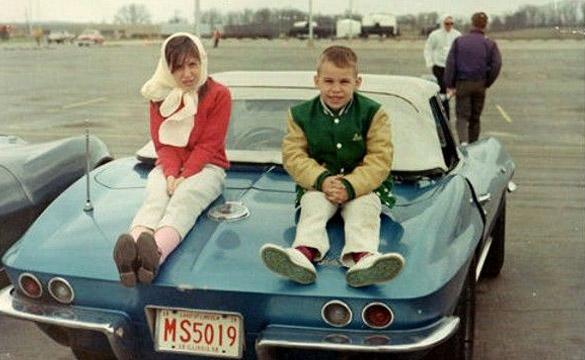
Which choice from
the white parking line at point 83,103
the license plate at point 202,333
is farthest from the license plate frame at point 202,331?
the white parking line at point 83,103

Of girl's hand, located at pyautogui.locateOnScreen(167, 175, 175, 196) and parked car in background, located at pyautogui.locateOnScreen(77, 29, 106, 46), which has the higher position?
girl's hand, located at pyautogui.locateOnScreen(167, 175, 175, 196)

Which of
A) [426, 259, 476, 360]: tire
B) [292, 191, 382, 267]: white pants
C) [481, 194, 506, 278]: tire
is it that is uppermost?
[292, 191, 382, 267]: white pants

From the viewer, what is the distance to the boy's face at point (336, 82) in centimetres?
360

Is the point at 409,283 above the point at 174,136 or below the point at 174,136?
below

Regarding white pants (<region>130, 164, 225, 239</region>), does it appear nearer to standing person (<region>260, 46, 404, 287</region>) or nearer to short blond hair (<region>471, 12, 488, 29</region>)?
standing person (<region>260, 46, 404, 287</region>)

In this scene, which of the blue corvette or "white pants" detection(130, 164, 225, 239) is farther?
"white pants" detection(130, 164, 225, 239)

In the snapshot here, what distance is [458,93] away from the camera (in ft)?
33.1

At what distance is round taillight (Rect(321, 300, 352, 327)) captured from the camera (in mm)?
3002

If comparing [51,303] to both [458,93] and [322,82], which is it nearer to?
[322,82]

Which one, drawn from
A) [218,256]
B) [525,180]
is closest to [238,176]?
[218,256]

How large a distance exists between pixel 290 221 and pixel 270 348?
69cm

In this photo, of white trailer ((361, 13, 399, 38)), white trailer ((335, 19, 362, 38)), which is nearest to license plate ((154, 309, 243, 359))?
white trailer ((335, 19, 362, 38))

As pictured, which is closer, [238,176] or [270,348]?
[270,348]

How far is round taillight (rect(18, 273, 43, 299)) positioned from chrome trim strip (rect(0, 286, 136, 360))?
0.03m
